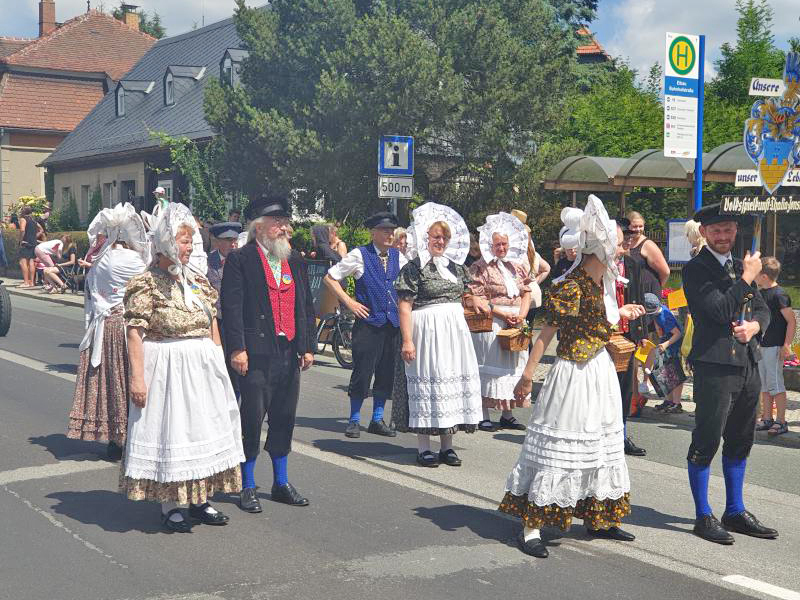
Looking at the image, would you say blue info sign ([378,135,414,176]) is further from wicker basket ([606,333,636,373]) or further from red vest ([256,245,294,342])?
wicker basket ([606,333,636,373])

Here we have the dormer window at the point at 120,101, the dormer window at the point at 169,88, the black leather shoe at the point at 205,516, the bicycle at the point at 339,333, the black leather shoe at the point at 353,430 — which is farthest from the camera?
the dormer window at the point at 120,101

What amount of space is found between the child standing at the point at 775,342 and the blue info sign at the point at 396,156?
6.31 meters

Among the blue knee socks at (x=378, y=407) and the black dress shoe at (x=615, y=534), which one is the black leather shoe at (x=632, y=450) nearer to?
→ the blue knee socks at (x=378, y=407)

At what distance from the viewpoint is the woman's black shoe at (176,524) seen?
20.4ft

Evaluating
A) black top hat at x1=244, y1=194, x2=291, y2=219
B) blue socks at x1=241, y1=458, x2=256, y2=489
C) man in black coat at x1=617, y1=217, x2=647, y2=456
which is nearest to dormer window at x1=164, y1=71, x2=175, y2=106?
man in black coat at x1=617, y1=217, x2=647, y2=456

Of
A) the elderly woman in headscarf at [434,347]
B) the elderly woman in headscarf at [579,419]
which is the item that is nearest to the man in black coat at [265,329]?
the elderly woman in headscarf at [434,347]

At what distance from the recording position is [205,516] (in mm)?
6418

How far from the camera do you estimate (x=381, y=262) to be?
9430 mm

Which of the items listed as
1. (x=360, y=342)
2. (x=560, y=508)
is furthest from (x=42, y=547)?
(x=360, y=342)

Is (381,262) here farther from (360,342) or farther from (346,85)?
(346,85)

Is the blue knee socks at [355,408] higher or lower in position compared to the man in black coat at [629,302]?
lower

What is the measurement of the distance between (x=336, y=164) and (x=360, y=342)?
45.5 feet

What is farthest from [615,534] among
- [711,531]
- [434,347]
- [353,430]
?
[353,430]

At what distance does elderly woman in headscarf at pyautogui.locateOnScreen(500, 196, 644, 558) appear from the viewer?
587 centimetres
